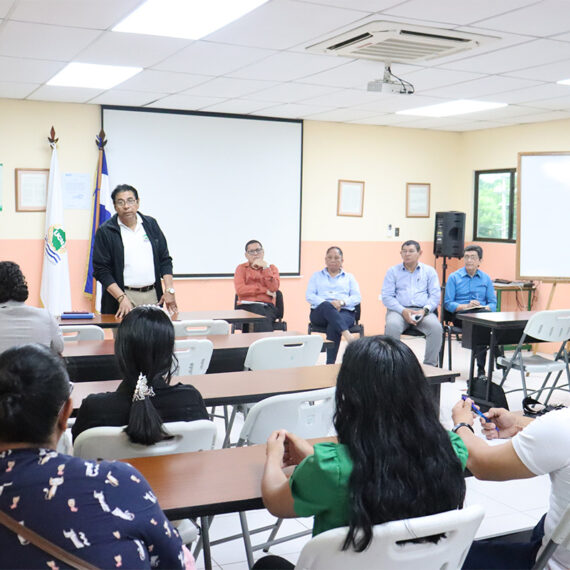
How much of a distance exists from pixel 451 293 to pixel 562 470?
5.36 meters

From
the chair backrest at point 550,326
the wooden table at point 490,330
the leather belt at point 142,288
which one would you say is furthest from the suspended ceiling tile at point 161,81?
the chair backrest at point 550,326

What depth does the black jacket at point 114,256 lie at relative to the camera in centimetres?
487

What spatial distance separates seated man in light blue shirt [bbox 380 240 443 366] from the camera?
6.67 m

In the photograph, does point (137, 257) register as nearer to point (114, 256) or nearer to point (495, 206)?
point (114, 256)

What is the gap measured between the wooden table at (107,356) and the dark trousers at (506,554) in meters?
1.92

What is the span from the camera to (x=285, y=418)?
2.80 meters

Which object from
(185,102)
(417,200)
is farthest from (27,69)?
(417,200)

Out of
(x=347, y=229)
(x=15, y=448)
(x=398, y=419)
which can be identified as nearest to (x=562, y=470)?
(x=398, y=419)

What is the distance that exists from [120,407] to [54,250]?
5.48m

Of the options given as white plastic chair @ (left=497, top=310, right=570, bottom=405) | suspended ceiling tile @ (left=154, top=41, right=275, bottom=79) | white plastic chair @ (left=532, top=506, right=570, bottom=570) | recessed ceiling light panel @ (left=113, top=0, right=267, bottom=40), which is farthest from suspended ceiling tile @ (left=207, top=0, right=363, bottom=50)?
white plastic chair @ (left=532, top=506, right=570, bottom=570)

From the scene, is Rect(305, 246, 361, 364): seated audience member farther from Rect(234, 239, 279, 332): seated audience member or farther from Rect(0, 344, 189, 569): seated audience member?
Rect(0, 344, 189, 569): seated audience member

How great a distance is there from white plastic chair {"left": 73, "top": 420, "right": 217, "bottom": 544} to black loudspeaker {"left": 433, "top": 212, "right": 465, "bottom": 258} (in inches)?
278

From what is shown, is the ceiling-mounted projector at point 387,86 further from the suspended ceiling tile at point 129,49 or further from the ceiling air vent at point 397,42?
the suspended ceiling tile at point 129,49

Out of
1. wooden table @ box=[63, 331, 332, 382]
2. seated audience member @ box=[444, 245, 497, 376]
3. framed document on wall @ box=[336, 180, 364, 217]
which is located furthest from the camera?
framed document on wall @ box=[336, 180, 364, 217]
